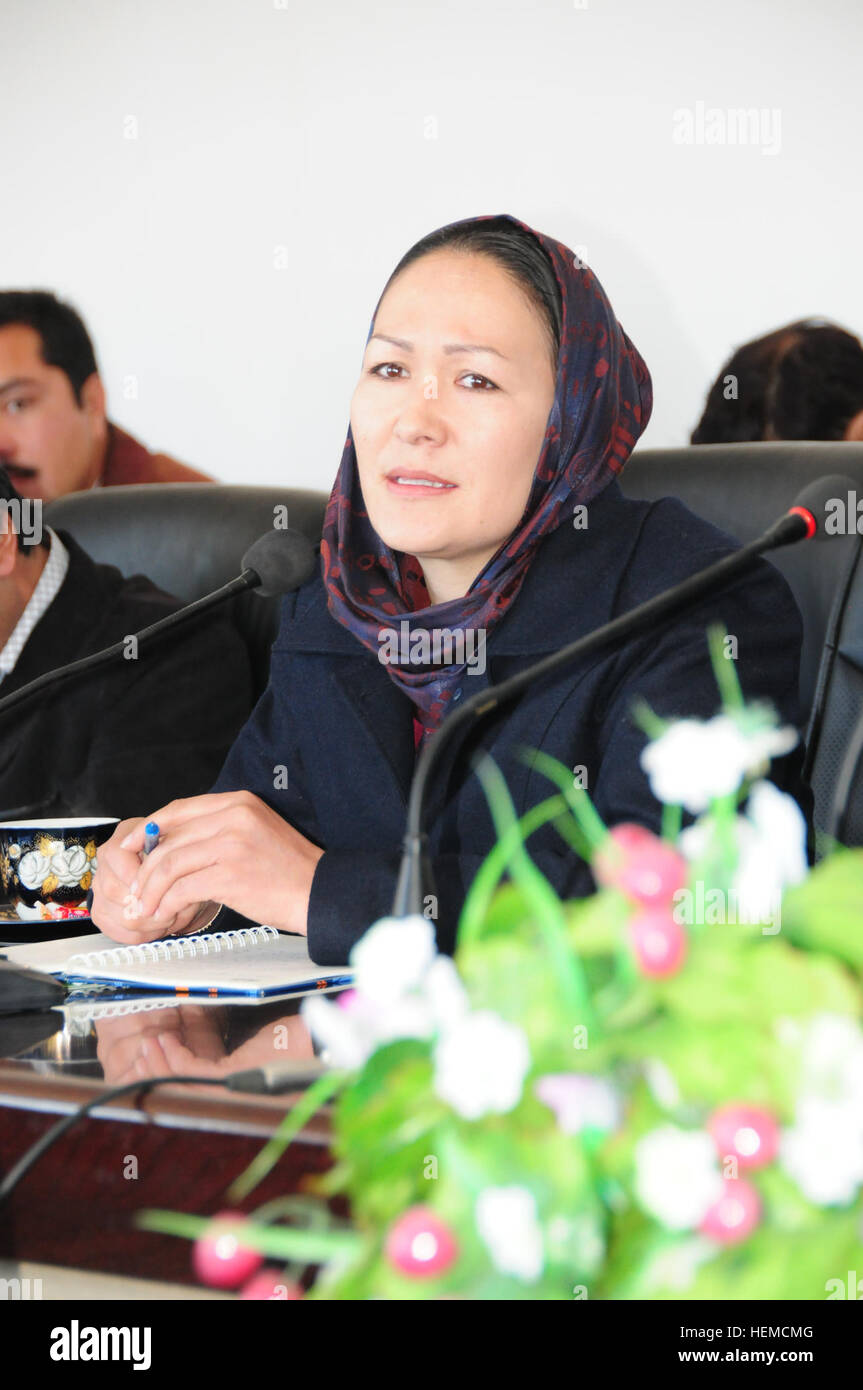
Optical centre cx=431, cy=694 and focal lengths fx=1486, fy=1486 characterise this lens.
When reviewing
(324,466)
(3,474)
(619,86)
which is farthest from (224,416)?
(619,86)

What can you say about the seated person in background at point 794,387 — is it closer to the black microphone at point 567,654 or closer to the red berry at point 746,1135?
the black microphone at point 567,654

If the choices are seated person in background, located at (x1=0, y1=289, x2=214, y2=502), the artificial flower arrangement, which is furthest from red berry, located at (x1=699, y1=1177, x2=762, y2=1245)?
seated person in background, located at (x1=0, y1=289, x2=214, y2=502)

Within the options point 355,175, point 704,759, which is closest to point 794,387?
point 355,175

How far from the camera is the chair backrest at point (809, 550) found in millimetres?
1467

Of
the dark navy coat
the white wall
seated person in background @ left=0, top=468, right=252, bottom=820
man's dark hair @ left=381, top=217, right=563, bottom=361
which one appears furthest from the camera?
the white wall

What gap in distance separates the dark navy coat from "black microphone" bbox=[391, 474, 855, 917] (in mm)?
221

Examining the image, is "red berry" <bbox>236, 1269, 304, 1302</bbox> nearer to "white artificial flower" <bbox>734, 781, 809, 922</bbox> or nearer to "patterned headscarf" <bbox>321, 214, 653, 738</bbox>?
"white artificial flower" <bbox>734, 781, 809, 922</bbox>

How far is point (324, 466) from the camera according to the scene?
237cm

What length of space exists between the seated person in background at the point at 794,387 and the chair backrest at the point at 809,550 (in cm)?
41

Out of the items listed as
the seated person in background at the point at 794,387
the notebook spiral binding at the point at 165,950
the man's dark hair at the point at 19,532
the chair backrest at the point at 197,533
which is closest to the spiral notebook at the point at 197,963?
the notebook spiral binding at the point at 165,950

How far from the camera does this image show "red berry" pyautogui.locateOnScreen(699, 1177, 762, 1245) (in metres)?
0.30

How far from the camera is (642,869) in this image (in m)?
0.34
